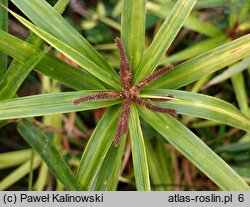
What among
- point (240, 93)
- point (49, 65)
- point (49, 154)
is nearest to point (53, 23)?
point (49, 65)

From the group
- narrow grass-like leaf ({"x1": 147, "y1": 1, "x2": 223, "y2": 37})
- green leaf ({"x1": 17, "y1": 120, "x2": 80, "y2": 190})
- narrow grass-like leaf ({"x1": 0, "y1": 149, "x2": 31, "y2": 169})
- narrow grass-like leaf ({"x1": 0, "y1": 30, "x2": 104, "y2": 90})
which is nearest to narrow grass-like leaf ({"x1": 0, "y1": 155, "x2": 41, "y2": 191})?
narrow grass-like leaf ({"x1": 0, "y1": 149, "x2": 31, "y2": 169})

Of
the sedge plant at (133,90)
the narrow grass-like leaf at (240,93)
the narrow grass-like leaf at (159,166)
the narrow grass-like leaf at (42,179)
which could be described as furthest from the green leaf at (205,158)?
the narrow grass-like leaf at (42,179)

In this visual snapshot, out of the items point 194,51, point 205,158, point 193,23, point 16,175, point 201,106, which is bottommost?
point 205,158

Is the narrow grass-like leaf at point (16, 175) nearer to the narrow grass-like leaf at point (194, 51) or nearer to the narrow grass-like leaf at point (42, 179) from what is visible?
the narrow grass-like leaf at point (42, 179)

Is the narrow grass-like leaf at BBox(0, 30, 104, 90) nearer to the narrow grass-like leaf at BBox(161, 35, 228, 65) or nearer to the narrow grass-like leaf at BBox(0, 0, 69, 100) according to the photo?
the narrow grass-like leaf at BBox(0, 0, 69, 100)

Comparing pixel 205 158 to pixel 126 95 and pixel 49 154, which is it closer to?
pixel 126 95

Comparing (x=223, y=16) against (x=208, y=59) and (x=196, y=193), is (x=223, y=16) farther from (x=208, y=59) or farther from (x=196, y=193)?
(x=196, y=193)
